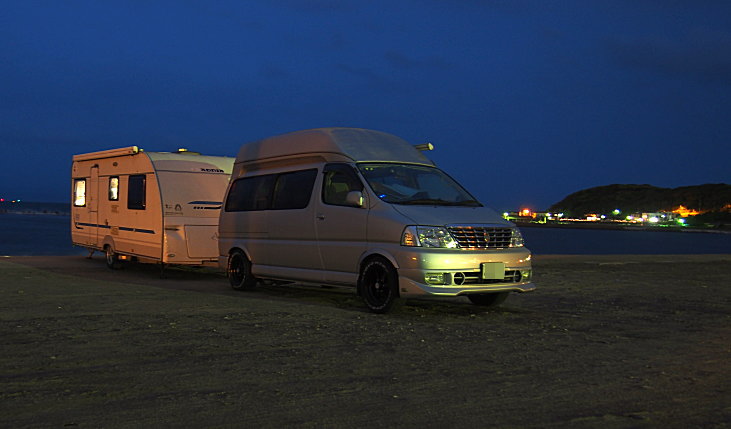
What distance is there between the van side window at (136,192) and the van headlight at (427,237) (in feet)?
25.1

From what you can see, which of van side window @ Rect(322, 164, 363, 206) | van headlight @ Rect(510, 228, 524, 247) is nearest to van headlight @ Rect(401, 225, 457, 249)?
van headlight @ Rect(510, 228, 524, 247)

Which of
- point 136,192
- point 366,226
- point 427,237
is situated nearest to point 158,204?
point 136,192

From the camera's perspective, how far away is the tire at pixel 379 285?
9297mm

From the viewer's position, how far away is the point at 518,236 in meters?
9.91

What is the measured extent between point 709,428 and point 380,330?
424 centimetres

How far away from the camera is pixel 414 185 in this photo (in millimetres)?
10281

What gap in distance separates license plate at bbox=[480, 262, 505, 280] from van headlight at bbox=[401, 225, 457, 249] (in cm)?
49

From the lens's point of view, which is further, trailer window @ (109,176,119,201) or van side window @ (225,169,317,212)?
trailer window @ (109,176,119,201)

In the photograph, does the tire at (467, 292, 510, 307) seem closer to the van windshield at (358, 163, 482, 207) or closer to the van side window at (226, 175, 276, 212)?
the van windshield at (358, 163, 482, 207)

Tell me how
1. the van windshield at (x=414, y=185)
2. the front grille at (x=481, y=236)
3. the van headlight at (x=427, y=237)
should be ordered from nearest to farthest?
the van headlight at (x=427, y=237) → the front grille at (x=481, y=236) → the van windshield at (x=414, y=185)

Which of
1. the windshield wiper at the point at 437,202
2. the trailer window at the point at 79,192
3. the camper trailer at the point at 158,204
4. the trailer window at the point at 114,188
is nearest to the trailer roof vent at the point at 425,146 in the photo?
the windshield wiper at the point at 437,202

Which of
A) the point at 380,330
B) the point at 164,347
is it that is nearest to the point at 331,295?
the point at 380,330

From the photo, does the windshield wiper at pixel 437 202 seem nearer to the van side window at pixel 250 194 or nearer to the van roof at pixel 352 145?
the van roof at pixel 352 145

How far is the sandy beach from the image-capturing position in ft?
15.6
